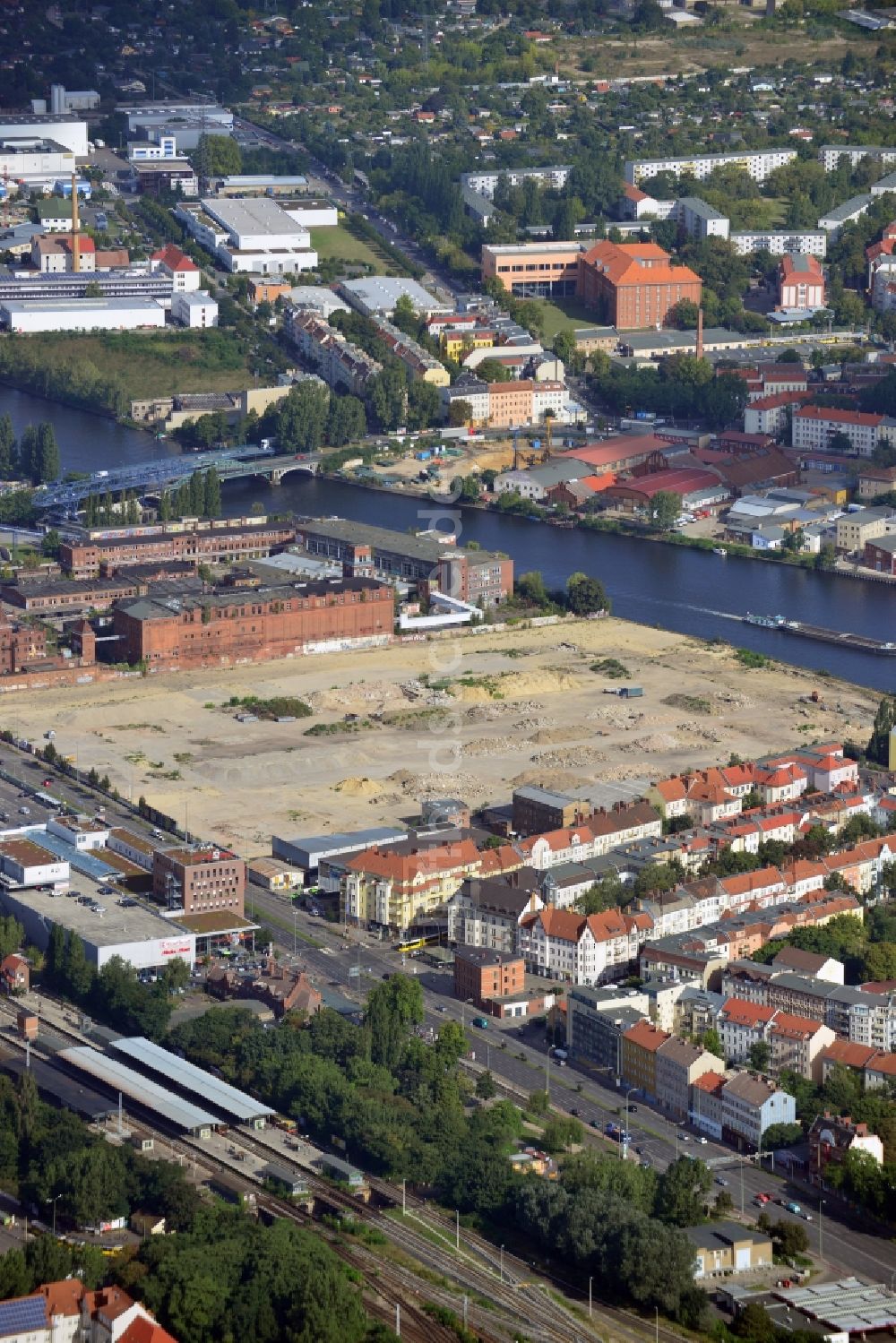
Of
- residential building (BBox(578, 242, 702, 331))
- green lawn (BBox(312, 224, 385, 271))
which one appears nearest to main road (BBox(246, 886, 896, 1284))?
residential building (BBox(578, 242, 702, 331))

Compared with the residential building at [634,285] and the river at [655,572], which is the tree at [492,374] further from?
the river at [655,572]

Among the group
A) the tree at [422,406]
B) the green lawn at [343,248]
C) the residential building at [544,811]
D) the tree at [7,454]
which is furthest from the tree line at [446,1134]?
the green lawn at [343,248]

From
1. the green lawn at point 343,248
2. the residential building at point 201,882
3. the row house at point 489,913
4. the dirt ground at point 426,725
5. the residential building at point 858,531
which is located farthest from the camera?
the green lawn at point 343,248

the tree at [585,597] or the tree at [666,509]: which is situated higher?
the tree at [666,509]

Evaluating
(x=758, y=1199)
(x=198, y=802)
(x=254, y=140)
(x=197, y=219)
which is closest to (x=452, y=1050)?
(x=758, y=1199)

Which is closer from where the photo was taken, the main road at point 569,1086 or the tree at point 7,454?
the main road at point 569,1086

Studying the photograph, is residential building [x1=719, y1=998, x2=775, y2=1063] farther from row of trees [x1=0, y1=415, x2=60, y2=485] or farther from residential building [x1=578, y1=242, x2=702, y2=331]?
residential building [x1=578, y1=242, x2=702, y2=331]

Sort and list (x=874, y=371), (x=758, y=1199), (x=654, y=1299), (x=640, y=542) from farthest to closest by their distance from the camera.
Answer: (x=874, y=371) → (x=640, y=542) → (x=758, y=1199) → (x=654, y=1299)

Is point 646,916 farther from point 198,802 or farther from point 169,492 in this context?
point 169,492
